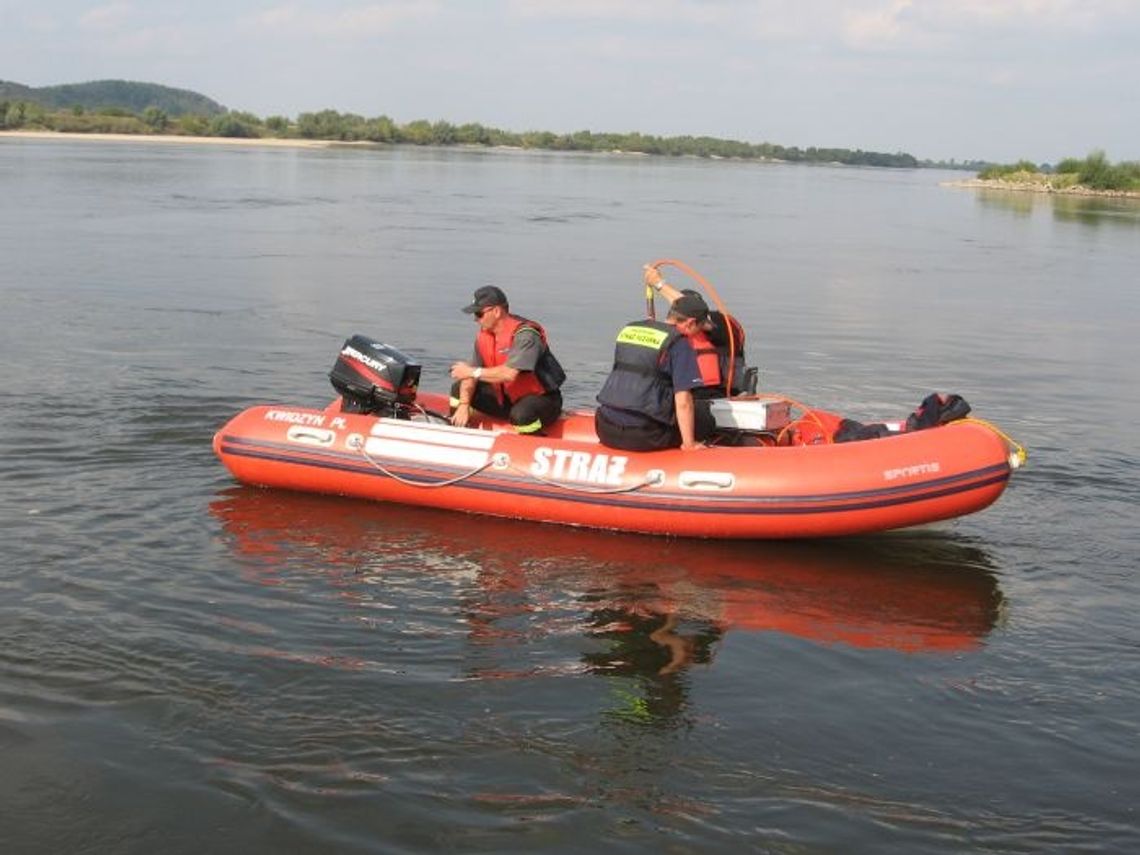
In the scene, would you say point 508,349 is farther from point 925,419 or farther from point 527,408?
point 925,419

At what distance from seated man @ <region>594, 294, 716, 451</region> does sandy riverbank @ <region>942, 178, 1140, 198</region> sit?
53.7 metres

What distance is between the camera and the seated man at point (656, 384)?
6965 millimetres

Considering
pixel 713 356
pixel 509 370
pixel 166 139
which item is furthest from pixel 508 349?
pixel 166 139

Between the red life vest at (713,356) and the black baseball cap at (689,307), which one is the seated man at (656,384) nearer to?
the black baseball cap at (689,307)

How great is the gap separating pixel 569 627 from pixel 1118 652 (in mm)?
2483

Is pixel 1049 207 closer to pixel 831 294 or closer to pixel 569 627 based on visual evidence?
pixel 831 294

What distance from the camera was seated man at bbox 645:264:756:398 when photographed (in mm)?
7430

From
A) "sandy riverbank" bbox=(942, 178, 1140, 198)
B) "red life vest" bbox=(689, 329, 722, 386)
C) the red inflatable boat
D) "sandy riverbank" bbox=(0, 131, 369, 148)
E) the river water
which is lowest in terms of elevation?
the river water

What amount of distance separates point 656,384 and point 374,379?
6.48 ft

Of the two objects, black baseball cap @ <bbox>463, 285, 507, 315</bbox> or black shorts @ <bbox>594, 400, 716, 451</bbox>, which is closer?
black shorts @ <bbox>594, 400, 716, 451</bbox>

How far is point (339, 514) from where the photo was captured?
755 cm

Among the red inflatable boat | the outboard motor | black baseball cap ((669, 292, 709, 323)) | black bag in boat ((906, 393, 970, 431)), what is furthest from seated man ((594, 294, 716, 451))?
→ the outboard motor

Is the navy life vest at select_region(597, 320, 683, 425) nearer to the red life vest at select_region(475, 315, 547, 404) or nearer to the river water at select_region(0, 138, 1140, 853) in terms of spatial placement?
the red life vest at select_region(475, 315, 547, 404)

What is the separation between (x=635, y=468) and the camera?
23.3 ft
